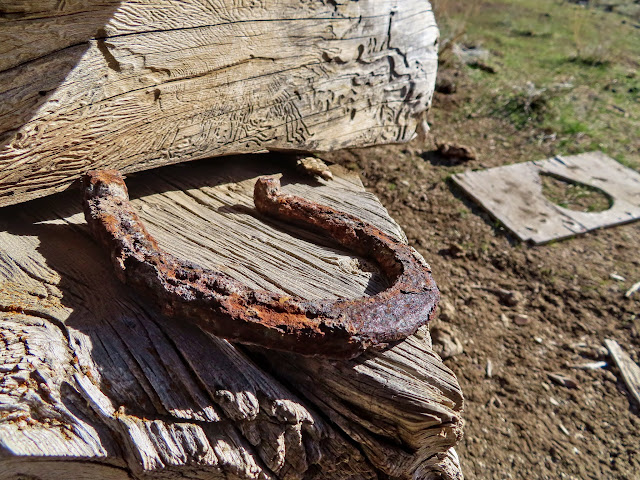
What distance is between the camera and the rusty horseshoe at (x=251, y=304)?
1701 millimetres

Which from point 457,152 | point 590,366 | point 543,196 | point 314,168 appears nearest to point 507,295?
point 590,366

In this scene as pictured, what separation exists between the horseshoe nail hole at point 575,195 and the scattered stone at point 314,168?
8.61 ft

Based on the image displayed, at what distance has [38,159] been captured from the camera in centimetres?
213

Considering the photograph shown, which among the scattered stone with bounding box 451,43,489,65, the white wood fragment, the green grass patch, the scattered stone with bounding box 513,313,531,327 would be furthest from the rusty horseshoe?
the scattered stone with bounding box 451,43,489,65

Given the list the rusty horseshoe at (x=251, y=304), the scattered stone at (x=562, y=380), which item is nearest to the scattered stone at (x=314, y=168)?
the rusty horseshoe at (x=251, y=304)

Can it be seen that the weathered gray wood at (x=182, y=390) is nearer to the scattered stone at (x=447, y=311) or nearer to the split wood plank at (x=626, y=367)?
the scattered stone at (x=447, y=311)

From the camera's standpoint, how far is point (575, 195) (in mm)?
4848

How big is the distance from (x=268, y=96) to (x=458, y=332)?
192 centimetres

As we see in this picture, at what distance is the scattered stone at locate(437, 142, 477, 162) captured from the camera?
205 inches

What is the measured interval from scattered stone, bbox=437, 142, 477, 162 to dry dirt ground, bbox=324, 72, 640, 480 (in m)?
0.07

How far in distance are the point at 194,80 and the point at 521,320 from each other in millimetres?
2566

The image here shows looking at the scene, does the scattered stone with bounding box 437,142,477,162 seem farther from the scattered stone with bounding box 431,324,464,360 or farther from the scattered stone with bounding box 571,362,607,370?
the scattered stone with bounding box 571,362,607,370

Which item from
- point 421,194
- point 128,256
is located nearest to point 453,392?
point 128,256

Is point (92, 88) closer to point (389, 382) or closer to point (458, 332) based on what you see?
point (389, 382)
